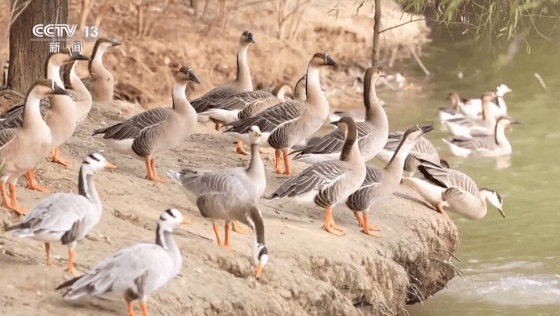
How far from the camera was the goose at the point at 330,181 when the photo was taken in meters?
13.5

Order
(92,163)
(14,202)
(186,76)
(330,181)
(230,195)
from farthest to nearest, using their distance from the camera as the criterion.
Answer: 1. (186,76)
2. (330,181)
3. (230,195)
4. (14,202)
5. (92,163)

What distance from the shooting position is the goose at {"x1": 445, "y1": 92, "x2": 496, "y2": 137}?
Result: 81.5ft

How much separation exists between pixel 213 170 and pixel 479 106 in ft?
53.4

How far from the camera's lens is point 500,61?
1335 inches

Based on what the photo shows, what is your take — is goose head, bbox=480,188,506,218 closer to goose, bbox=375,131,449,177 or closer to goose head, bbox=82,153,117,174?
goose, bbox=375,131,449,177

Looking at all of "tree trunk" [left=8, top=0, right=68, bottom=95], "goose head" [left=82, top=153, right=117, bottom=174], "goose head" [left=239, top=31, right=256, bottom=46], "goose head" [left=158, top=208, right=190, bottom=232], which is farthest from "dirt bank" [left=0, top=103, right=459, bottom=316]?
"goose head" [left=239, top=31, right=256, bottom=46]

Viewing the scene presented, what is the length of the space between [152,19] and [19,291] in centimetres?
1719

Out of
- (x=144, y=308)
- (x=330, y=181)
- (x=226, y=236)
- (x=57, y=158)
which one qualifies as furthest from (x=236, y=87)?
(x=144, y=308)

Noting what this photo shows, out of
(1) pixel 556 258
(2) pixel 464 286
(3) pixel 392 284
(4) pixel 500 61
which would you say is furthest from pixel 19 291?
(4) pixel 500 61

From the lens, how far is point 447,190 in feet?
54.6

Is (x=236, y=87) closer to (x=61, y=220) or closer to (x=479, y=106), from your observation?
(x=61, y=220)

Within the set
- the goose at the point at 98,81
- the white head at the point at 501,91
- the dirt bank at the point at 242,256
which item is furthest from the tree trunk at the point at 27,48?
the white head at the point at 501,91

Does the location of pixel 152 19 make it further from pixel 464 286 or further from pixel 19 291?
pixel 19 291

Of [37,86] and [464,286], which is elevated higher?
[37,86]
